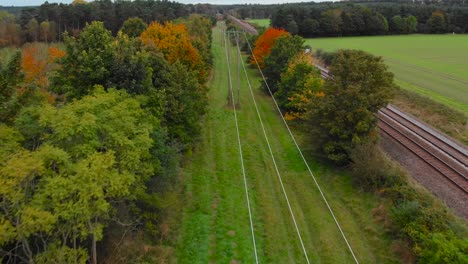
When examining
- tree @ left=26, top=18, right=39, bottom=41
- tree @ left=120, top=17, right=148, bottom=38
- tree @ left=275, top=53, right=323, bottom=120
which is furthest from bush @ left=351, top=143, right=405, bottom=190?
tree @ left=26, top=18, right=39, bottom=41

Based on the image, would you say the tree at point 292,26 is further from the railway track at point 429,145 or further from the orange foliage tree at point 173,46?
the railway track at point 429,145

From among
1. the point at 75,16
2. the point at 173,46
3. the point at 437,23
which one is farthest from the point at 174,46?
the point at 437,23

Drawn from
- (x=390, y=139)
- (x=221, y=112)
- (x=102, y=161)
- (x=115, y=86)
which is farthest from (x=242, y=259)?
(x=221, y=112)

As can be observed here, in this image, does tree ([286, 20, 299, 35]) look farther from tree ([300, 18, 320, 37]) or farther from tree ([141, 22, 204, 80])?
tree ([141, 22, 204, 80])

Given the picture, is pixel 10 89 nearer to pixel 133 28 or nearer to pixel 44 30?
pixel 133 28

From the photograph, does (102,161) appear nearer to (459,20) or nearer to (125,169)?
(125,169)
